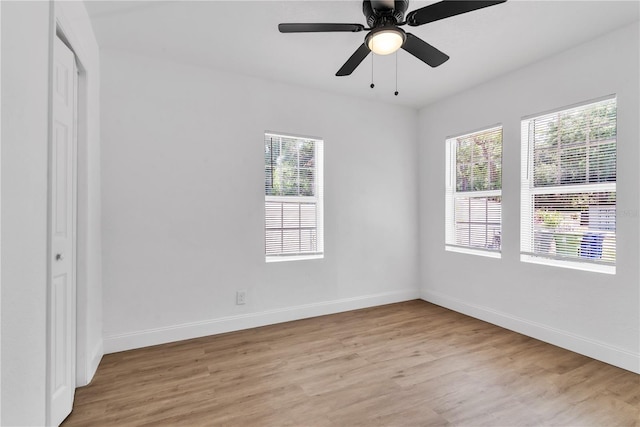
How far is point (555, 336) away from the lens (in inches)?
115

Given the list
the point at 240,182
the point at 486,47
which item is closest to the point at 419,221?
the point at 486,47

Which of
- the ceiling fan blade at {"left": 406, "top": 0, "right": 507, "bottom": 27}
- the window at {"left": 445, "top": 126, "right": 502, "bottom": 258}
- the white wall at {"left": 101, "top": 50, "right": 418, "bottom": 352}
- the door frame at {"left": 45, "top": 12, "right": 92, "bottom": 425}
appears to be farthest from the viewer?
the window at {"left": 445, "top": 126, "right": 502, "bottom": 258}

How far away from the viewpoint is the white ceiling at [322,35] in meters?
2.26

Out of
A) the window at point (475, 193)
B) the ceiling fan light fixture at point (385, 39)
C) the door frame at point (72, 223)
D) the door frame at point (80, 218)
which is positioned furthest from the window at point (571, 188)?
the door frame at point (80, 218)

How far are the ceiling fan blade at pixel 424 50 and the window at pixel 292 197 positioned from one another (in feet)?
5.95

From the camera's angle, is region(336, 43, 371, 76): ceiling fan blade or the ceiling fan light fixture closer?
the ceiling fan light fixture

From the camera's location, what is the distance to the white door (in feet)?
5.82

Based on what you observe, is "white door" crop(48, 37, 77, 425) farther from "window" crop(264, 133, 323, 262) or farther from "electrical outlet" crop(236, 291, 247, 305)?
"window" crop(264, 133, 323, 262)

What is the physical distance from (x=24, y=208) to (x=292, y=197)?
2.59 m

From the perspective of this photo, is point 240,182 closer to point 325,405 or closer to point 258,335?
point 258,335

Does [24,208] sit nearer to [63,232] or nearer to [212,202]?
[63,232]

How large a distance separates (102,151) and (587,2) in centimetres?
402

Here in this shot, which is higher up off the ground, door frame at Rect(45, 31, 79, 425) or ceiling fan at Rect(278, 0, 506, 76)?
ceiling fan at Rect(278, 0, 506, 76)

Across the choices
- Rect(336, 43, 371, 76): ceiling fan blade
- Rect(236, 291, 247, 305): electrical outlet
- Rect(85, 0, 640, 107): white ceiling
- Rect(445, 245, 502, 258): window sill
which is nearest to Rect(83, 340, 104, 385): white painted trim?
Rect(236, 291, 247, 305): electrical outlet
